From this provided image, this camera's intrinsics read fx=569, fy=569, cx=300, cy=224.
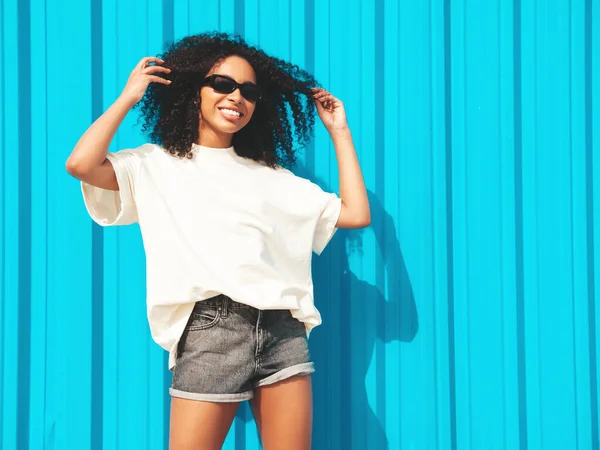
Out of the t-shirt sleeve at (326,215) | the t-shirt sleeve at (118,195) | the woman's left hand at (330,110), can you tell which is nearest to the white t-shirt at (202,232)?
the t-shirt sleeve at (118,195)

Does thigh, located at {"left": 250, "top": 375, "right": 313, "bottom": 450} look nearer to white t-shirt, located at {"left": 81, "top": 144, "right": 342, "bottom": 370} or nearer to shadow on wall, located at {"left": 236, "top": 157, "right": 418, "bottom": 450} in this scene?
white t-shirt, located at {"left": 81, "top": 144, "right": 342, "bottom": 370}

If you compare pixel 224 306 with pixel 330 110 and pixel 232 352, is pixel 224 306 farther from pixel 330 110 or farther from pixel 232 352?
pixel 330 110

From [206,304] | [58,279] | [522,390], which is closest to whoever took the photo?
[206,304]

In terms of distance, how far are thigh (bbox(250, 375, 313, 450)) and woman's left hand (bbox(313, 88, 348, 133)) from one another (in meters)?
0.82

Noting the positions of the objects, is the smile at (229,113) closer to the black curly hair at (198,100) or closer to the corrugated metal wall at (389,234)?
the black curly hair at (198,100)

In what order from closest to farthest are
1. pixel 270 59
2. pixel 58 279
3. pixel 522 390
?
pixel 270 59 < pixel 58 279 < pixel 522 390

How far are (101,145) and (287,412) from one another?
905 millimetres

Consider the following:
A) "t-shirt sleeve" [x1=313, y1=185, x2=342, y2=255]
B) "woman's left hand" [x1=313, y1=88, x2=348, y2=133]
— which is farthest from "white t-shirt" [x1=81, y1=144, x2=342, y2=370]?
"woman's left hand" [x1=313, y1=88, x2=348, y2=133]

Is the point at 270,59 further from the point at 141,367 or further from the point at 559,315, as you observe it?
the point at 559,315

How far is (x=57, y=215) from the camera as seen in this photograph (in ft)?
6.98

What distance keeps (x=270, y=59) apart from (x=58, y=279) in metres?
1.12

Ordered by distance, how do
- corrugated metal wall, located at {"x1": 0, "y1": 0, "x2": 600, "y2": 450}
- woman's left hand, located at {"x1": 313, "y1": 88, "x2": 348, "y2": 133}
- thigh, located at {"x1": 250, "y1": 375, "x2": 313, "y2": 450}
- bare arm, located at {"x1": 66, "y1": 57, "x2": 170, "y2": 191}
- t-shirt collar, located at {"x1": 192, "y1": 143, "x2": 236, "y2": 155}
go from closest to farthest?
bare arm, located at {"x1": 66, "y1": 57, "x2": 170, "y2": 191}
thigh, located at {"x1": 250, "y1": 375, "x2": 313, "y2": 450}
t-shirt collar, located at {"x1": 192, "y1": 143, "x2": 236, "y2": 155}
woman's left hand, located at {"x1": 313, "y1": 88, "x2": 348, "y2": 133}
corrugated metal wall, located at {"x1": 0, "y1": 0, "x2": 600, "y2": 450}

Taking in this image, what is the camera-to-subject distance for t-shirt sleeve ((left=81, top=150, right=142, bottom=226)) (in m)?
1.59

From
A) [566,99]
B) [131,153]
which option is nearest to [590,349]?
[566,99]
